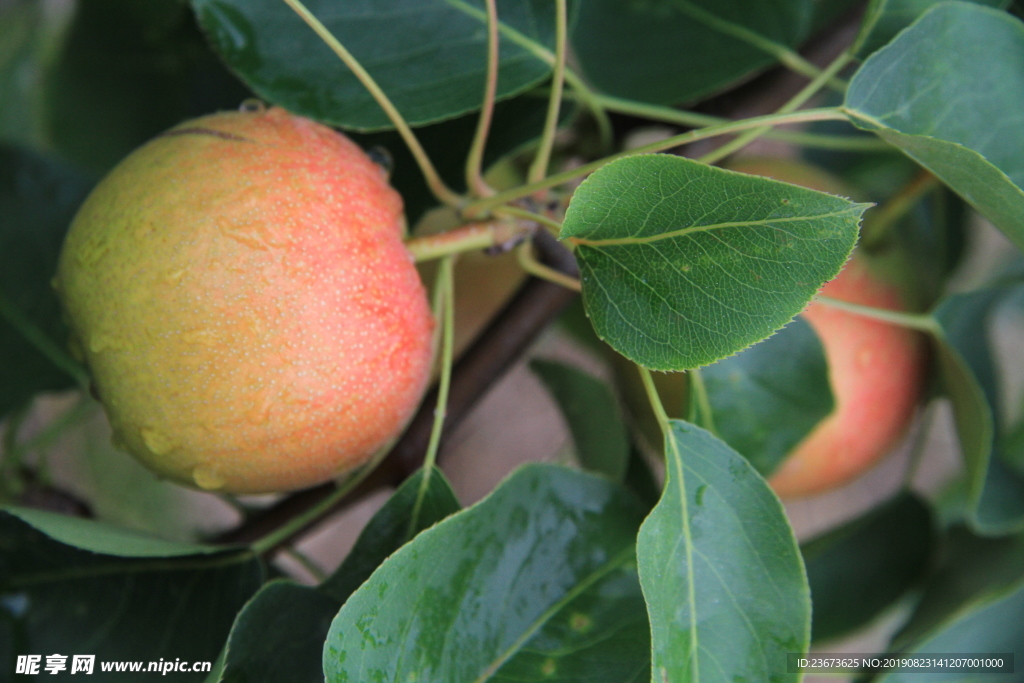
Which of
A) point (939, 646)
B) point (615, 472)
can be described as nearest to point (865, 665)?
point (939, 646)

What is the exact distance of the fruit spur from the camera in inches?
11.4

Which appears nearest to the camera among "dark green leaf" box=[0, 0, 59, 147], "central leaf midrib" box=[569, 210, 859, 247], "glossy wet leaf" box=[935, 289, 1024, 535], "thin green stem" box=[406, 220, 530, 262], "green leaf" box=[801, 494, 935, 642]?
"central leaf midrib" box=[569, 210, 859, 247]

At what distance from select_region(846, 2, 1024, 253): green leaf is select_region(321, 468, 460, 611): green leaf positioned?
0.79ft

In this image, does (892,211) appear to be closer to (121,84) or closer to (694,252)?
(694,252)

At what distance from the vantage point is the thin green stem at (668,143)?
0.28m

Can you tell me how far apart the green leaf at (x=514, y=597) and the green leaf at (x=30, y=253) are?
0.33 metres

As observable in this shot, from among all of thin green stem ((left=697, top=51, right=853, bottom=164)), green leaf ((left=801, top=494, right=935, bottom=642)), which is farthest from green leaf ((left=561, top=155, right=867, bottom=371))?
green leaf ((left=801, top=494, right=935, bottom=642))

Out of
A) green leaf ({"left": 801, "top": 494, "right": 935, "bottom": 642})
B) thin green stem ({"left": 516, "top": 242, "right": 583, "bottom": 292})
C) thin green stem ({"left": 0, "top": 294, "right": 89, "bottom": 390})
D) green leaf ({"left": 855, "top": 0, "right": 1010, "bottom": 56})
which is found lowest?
green leaf ({"left": 801, "top": 494, "right": 935, "bottom": 642})

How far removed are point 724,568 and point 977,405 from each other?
23 centimetres

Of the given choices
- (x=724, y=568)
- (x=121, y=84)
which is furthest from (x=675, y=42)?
(x=121, y=84)

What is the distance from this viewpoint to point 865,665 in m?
0.50

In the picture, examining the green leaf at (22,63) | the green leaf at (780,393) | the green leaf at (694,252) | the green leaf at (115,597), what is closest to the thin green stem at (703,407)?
the green leaf at (780,393)

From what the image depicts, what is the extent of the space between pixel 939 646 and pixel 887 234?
0.89 feet

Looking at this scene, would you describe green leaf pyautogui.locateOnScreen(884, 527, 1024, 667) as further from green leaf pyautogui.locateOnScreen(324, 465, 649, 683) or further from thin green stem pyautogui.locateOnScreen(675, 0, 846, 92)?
thin green stem pyautogui.locateOnScreen(675, 0, 846, 92)
